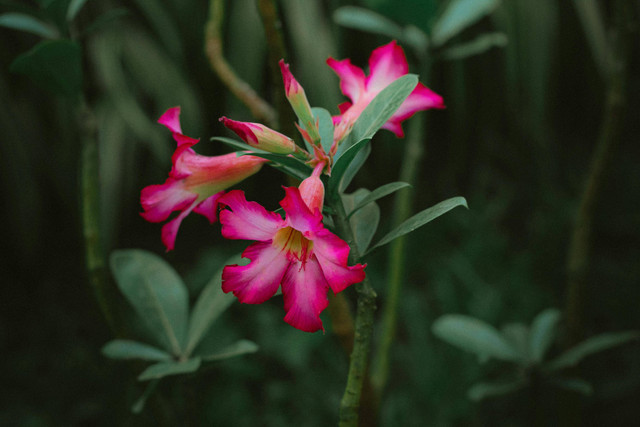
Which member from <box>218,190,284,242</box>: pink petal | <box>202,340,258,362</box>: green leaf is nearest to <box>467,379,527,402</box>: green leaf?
<box>202,340,258,362</box>: green leaf

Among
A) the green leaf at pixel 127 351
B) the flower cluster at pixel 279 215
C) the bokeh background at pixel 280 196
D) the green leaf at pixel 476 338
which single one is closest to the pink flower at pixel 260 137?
the flower cluster at pixel 279 215

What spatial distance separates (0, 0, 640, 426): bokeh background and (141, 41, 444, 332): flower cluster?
2.38 ft

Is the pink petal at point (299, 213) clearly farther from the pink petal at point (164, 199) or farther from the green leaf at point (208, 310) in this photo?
the green leaf at point (208, 310)

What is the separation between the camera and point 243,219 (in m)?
0.22

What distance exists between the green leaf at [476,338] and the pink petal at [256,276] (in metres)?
0.30

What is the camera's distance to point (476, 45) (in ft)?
1.69

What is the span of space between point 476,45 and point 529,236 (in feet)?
2.43

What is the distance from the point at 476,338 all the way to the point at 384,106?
32 centimetres

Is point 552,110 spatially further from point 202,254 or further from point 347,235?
point 347,235

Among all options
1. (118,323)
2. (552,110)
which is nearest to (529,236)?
(552,110)

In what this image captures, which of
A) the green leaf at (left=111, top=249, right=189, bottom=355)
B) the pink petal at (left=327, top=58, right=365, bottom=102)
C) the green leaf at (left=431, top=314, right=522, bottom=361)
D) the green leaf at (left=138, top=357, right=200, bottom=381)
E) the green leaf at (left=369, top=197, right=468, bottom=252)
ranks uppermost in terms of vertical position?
the pink petal at (left=327, top=58, right=365, bottom=102)

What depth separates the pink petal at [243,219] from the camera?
0.72 feet

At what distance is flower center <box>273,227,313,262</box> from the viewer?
9.3 inches

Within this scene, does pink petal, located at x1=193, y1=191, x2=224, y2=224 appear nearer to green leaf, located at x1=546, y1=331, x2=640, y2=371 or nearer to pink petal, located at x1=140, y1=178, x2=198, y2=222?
pink petal, located at x1=140, y1=178, x2=198, y2=222
